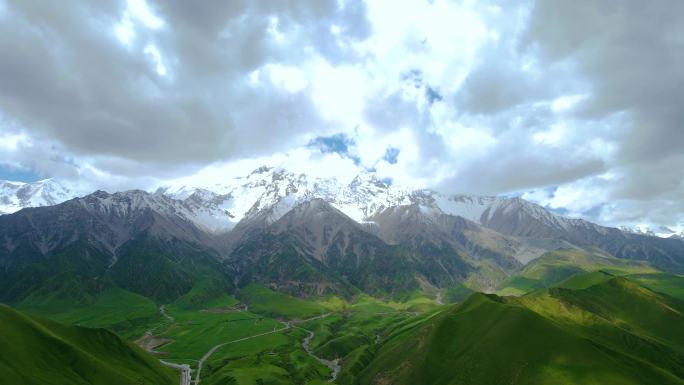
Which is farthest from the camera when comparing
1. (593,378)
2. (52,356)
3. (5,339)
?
(52,356)

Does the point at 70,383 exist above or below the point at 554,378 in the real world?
below

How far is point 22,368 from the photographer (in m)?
174

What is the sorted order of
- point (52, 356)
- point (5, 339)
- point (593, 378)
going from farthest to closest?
1. point (52, 356)
2. point (5, 339)
3. point (593, 378)

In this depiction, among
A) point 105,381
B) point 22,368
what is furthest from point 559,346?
point 22,368

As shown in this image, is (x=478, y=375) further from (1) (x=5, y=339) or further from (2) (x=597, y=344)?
(1) (x=5, y=339)

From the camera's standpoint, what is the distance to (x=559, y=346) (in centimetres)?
19338

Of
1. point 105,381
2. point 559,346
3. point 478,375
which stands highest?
point 559,346

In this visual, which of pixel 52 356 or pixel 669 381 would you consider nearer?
pixel 669 381

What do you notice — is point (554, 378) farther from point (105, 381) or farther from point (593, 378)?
point (105, 381)

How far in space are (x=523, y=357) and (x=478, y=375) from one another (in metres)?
19.7

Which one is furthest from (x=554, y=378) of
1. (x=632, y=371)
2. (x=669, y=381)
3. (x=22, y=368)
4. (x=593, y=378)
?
(x=22, y=368)

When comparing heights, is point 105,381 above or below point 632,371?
below

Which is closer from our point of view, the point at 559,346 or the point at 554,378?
the point at 554,378

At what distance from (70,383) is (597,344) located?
209717 mm
